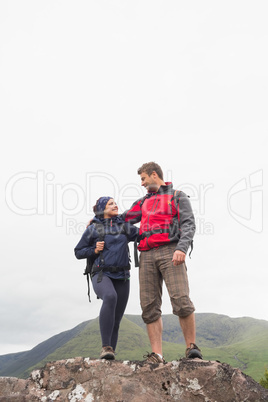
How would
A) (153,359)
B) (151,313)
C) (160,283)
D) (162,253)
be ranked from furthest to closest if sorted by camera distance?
(160,283)
(162,253)
(151,313)
(153,359)

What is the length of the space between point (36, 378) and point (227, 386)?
369 cm

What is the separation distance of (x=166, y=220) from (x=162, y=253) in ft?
2.65

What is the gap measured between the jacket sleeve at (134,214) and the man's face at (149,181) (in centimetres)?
52

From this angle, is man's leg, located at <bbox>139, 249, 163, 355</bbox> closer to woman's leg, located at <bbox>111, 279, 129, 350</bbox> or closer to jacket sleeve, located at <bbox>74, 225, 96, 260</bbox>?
woman's leg, located at <bbox>111, 279, 129, 350</bbox>

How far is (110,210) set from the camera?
28.7ft

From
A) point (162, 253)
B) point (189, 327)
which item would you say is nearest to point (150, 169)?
point (162, 253)

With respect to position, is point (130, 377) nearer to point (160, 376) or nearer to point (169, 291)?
point (160, 376)

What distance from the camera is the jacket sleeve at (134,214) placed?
28.9ft

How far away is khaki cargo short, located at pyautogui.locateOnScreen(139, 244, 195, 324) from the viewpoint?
7.04 meters

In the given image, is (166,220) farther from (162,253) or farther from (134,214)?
(134,214)

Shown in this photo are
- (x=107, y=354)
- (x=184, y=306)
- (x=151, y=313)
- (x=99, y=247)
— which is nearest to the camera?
(x=107, y=354)

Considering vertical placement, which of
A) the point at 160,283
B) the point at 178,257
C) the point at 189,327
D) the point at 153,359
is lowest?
the point at 153,359

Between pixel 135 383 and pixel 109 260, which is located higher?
pixel 109 260

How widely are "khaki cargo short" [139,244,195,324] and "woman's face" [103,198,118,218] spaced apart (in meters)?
1.48
